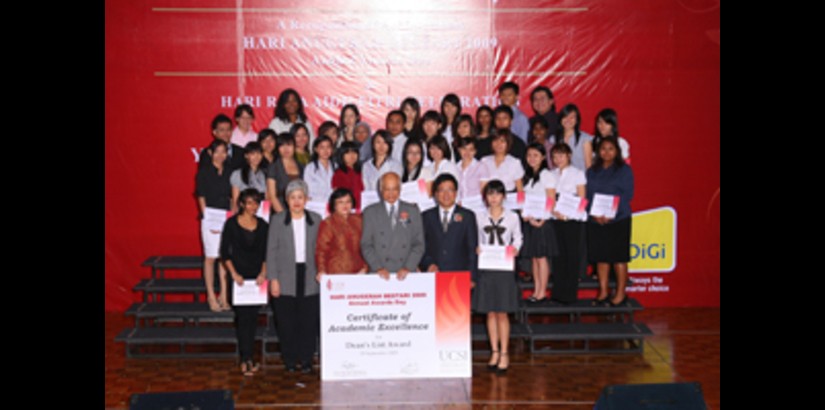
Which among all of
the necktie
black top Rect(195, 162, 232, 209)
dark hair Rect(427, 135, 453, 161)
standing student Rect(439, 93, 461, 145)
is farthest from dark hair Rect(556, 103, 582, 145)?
black top Rect(195, 162, 232, 209)

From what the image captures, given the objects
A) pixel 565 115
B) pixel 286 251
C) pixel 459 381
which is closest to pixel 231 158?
pixel 286 251

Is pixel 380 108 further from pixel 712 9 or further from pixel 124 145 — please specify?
pixel 712 9

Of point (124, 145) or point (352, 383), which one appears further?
point (124, 145)

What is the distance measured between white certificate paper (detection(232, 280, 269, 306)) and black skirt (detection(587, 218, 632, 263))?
3031 millimetres

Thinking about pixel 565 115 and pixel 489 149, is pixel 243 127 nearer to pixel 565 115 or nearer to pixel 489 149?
pixel 489 149

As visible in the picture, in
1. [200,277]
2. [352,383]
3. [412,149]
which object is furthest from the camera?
[200,277]

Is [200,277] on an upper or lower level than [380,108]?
lower

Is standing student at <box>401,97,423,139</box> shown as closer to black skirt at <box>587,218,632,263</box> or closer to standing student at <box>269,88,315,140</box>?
standing student at <box>269,88,315,140</box>

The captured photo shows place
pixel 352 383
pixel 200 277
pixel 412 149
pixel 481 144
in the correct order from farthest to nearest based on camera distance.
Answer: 1. pixel 200 277
2. pixel 481 144
3. pixel 412 149
4. pixel 352 383

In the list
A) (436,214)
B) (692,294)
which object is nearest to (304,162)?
(436,214)

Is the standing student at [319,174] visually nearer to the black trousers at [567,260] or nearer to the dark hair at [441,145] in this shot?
the dark hair at [441,145]

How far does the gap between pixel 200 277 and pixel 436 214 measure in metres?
3.40

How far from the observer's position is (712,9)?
9.58m

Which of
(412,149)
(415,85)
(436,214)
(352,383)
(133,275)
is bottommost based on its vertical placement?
(352,383)
